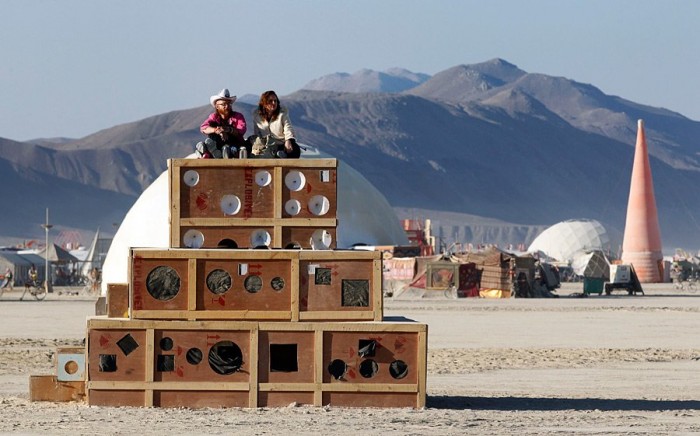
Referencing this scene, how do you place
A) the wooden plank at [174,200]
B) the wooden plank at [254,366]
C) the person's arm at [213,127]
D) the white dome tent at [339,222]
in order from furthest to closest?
the white dome tent at [339,222]
the person's arm at [213,127]
the wooden plank at [174,200]
the wooden plank at [254,366]

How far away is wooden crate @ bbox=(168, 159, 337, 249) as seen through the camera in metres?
14.5

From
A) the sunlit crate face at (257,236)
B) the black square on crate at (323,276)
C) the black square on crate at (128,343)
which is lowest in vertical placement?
the black square on crate at (128,343)

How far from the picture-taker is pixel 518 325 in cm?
3372

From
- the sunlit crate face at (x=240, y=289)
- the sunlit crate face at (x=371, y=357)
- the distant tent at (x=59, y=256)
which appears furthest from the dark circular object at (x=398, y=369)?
the distant tent at (x=59, y=256)

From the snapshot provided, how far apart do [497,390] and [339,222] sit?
4447 centimetres

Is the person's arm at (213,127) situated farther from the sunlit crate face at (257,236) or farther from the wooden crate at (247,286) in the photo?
the wooden crate at (247,286)

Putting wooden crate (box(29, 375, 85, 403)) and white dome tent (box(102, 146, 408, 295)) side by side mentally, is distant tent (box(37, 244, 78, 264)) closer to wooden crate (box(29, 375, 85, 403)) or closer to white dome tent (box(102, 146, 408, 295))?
white dome tent (box(102, 146, 408, 295))

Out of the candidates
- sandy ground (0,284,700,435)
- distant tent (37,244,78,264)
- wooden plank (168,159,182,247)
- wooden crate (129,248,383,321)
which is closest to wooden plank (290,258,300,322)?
wooden crate (129,248,383,321)

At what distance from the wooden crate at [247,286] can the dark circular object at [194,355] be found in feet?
1.00

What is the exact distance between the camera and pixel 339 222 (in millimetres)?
61406

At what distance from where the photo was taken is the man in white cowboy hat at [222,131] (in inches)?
585

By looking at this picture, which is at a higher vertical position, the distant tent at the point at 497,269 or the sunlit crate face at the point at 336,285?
the sunlit crate face at the point at 336,285

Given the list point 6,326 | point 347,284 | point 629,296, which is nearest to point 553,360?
point 347,284

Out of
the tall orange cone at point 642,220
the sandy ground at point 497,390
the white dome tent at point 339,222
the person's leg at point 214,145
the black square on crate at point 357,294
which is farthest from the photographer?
the tall orange cone at point 642,220
